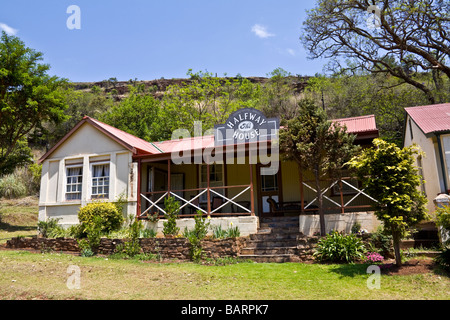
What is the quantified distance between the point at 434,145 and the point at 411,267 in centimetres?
472

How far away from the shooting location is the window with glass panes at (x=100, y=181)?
46.8 ft

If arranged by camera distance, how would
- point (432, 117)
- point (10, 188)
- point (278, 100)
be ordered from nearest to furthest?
1. point (432, 117)
2. point (10, 188)
3. point (278, 100)

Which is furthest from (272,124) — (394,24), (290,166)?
(394,24)

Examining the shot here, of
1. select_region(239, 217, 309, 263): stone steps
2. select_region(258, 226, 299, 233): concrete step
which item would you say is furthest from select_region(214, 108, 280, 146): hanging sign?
select_region(258, 226, 299, 233): concrete step

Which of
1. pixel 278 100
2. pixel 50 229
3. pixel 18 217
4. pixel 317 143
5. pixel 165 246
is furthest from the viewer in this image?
pixel 278 100

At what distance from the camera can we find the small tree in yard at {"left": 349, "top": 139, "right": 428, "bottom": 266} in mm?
7832

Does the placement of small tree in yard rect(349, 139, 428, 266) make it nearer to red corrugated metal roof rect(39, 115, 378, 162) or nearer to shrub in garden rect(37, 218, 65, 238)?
red corrugated metal roof rect(39, 115, 378, 162)

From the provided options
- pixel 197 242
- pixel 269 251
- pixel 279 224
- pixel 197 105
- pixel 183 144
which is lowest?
pixel 269 251

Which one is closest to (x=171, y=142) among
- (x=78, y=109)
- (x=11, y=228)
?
(x=11, y=228)

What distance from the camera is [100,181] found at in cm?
1442

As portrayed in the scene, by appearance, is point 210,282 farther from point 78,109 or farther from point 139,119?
point 78,109
